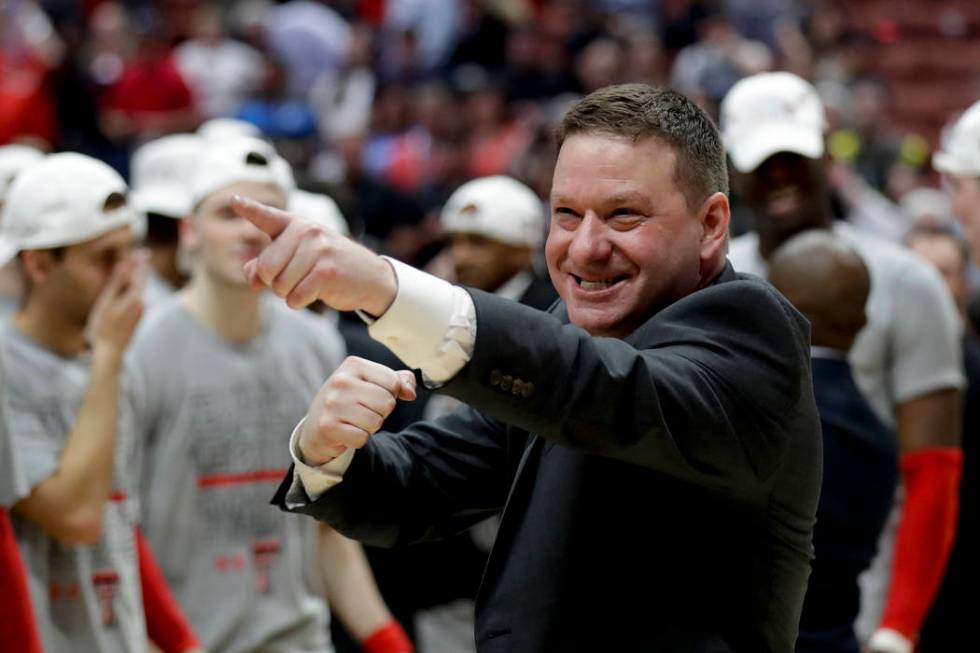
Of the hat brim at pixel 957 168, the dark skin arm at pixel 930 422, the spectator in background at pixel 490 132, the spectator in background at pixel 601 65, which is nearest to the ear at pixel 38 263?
the dark skin arm at pixel 930 422

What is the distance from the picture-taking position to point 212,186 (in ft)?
17.4

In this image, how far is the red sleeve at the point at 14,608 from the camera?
346 centimetres

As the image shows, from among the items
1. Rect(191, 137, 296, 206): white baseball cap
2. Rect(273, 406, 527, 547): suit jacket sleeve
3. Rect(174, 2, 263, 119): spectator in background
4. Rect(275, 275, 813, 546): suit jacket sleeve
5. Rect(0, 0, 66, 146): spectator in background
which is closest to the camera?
Rect(275, 275, 813, 546): suit jacket sleeve

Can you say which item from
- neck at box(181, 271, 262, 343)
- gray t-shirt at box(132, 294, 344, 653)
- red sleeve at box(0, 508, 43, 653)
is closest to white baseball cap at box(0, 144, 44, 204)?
neck at box(181, 271, 262, 343)

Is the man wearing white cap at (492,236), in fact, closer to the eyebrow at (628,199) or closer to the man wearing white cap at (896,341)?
the man wearing white cap at (896,341)

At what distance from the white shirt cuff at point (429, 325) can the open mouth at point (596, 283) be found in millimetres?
419

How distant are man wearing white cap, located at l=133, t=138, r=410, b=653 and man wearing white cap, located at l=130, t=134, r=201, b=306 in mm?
1437

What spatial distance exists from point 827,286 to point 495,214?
98.2 inches

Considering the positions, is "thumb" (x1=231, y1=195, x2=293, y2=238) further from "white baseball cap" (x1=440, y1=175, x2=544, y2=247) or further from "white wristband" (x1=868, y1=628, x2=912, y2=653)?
"white baseball cap" (x1=440, y1=175, x2=544, y2=247)

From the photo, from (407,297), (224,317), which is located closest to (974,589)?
(224,317)

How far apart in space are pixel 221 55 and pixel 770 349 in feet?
39.1

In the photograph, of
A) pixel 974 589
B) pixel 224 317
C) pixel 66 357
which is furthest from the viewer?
pixel 974 589

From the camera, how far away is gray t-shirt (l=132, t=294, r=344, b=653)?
4898 millimetres

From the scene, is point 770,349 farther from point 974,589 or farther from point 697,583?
point 974,589
